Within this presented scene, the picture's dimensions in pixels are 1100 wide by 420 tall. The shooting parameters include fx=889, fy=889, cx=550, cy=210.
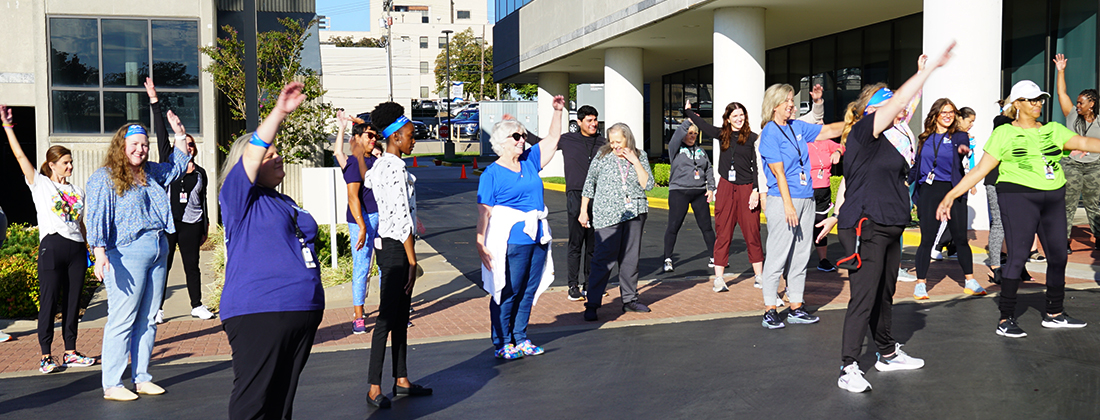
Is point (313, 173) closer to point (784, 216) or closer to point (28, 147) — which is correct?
point (784, 216)

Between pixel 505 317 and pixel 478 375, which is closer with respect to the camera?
pixel 478 375

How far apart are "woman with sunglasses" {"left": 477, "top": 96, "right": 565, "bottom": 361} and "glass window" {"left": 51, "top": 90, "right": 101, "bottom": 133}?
11.4m

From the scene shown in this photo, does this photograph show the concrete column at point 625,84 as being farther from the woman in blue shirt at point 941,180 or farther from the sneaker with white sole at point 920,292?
the sneaker with white sole at point 920,292

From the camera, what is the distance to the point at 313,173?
926cm

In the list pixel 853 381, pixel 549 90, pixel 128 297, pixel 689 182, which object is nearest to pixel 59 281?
pixel 128 297

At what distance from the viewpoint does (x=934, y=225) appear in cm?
848

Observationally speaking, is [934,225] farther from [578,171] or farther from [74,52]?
[74,52]

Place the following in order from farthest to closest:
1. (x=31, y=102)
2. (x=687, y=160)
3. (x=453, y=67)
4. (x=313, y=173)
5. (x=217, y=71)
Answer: (x=453, y=67) < (x=31, y=102) < (x=217, y=71) < (x=687, y=160) < (x=313, y=173)

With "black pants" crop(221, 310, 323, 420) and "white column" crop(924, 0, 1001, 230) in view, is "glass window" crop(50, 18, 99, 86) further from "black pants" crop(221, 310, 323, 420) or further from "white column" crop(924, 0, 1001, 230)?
"white column" crop(924, 0, 1001, 230)

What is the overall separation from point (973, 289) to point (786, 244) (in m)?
2.66

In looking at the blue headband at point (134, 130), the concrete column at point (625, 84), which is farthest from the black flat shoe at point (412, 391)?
the concrete column at point (625, 84)

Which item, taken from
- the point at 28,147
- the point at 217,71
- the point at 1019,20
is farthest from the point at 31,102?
the point at 1019,20

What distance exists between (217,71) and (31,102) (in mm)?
3853

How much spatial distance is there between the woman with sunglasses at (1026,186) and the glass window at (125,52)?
13.4m
